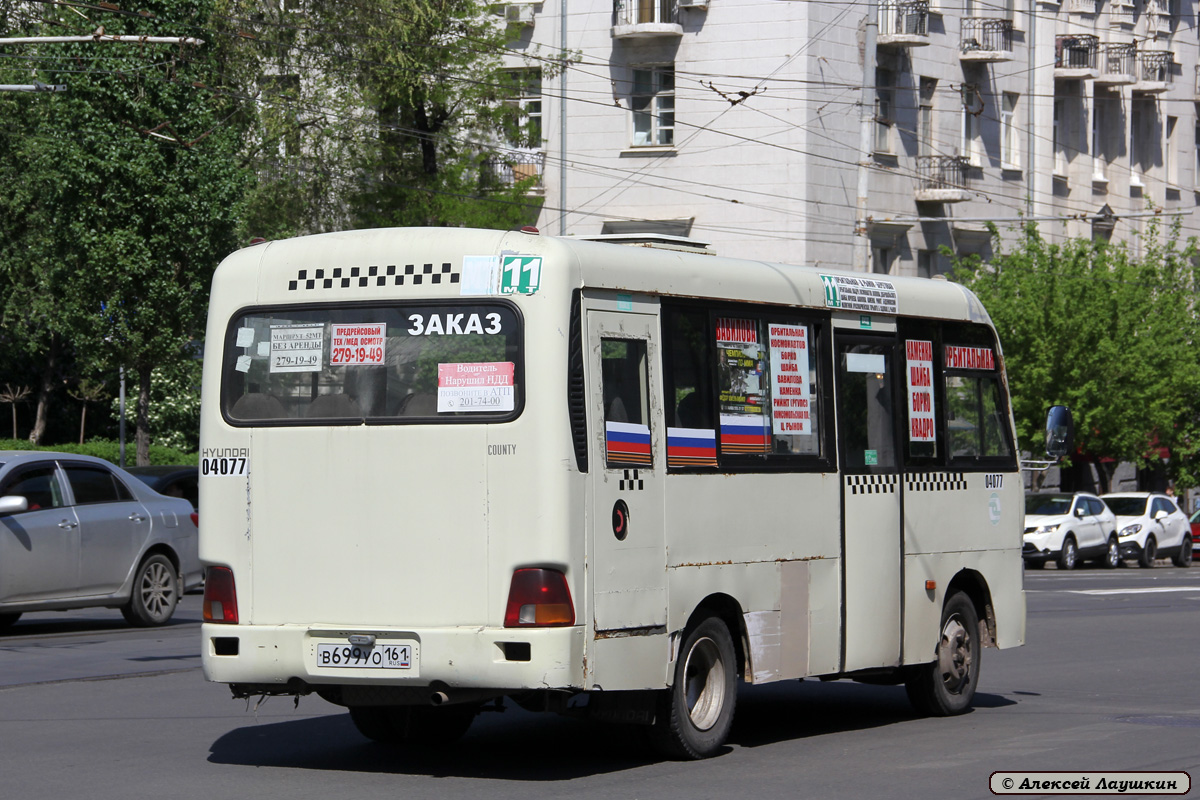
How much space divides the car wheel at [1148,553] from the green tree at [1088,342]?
12.7 ft

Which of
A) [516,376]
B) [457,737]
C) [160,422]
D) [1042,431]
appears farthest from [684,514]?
[160,422]

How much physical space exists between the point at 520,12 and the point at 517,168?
376 centimetres

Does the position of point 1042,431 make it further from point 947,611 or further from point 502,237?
point 502,237

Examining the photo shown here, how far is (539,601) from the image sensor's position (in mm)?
8578

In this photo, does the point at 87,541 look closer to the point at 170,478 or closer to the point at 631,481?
the point at 170,478

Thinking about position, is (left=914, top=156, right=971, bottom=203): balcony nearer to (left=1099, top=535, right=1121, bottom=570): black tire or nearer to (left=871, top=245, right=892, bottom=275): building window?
(left=871, top=245, right=892, bottom=275): building window

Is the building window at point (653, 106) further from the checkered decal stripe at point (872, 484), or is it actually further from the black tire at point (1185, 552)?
the checkered decal stripe at point (872, 484)

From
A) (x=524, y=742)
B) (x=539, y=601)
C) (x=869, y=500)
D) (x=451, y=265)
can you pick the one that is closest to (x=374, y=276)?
(x=451, y=265)

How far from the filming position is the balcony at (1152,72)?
5472cm

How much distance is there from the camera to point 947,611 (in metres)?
12.0

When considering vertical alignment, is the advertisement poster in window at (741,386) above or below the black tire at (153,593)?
above

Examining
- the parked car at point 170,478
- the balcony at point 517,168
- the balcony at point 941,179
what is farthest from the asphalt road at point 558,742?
the balcony at point 941,179

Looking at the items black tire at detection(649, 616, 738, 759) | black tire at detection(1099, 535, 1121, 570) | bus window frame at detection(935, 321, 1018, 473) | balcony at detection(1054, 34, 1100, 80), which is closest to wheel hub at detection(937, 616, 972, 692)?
bus window frame at detection(935, 321, 1018, 473)

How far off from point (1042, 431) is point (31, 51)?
77.3ft
